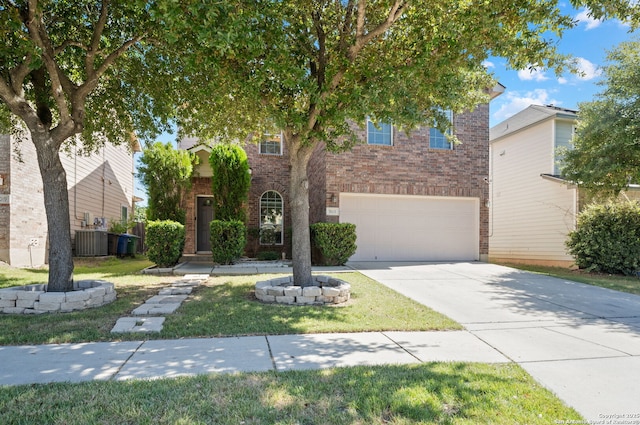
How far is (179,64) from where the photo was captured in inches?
279

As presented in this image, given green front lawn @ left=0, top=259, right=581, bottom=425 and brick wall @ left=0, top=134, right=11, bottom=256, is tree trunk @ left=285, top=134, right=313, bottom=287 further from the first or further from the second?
brick wall @ left=0, top=134, right=11, bottom=256

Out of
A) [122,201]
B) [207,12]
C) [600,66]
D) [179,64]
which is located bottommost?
[122,201]

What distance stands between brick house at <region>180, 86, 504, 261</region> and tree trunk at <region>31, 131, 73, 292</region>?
6649 mm

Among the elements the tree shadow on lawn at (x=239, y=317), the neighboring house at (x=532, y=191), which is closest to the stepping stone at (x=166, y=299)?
the tree shadow on lawn at (x=239, y=317)

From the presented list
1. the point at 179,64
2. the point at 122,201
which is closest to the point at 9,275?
the point at 179,64

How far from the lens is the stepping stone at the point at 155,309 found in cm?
532

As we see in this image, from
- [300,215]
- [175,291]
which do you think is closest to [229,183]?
[175,291]

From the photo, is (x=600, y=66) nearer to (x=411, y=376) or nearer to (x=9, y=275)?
(x=411, y=376)

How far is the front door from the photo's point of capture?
1462 centimetres

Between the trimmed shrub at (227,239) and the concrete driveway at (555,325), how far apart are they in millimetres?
3450

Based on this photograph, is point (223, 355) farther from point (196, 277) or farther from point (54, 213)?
point (196, 277)

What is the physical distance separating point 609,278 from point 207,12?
11.0 m

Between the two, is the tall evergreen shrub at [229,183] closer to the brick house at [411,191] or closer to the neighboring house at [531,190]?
the brick house at [411,191]

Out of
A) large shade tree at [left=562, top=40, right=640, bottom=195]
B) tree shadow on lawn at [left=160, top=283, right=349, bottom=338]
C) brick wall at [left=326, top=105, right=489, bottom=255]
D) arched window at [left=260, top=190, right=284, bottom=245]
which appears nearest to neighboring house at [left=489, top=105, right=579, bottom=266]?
large shade tree at [left=562, top=40, right=640, bottom=195]
